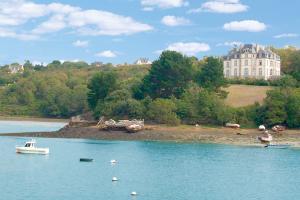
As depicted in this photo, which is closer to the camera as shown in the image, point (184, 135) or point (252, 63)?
point (184, 135)

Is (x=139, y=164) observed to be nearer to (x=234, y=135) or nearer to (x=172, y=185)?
(x=172, y=185)

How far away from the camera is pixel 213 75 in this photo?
5108 inches

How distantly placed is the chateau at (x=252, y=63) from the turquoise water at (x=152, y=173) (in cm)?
6350

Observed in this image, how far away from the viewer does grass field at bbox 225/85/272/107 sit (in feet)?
421

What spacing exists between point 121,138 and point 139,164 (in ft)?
115

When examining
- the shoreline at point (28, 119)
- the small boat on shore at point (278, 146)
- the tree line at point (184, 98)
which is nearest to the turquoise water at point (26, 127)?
the tree line at point (184, 98)

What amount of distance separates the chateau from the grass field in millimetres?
13115

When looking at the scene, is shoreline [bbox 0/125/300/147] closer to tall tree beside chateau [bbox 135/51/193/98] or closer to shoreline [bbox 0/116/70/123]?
tall tree beside chateau [bbox 135/51/193/98]

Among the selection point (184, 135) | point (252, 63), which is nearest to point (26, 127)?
point (184, 135)

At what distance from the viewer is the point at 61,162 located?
73750 mm

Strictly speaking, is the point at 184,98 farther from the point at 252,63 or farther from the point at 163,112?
the point at 252,63

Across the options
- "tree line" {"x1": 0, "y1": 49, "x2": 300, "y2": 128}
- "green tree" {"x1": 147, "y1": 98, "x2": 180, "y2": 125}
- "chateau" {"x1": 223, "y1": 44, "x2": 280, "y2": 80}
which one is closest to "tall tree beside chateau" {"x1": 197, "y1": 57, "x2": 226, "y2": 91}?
"tree line" {"x1": 0, "y1": 49, "x2": 300, "y2": 128}

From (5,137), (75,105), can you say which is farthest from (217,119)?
(75,105)

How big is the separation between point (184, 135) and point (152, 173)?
134 ft
